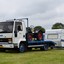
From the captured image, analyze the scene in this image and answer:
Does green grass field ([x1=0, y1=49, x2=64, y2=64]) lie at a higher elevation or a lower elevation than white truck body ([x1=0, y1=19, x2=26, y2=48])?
lower

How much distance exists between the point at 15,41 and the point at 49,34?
6.41 m

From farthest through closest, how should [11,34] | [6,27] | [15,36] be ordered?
[6,27] < [15,36] < [11,34]

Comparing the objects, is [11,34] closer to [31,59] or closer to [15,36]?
[15,36]

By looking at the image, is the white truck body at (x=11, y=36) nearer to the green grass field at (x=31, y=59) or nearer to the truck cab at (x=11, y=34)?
the truck cab at (x=11, y=34)

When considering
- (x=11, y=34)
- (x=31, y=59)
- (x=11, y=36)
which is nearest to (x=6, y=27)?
(x=11, y=34)

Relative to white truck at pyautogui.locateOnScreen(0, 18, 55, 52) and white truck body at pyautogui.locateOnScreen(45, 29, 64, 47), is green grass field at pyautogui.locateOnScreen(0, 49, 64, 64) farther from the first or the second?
white truck body at pyautogui.locateOnScreen(45, 29, 64, 47)

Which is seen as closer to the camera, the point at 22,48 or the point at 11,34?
the point at 11,34

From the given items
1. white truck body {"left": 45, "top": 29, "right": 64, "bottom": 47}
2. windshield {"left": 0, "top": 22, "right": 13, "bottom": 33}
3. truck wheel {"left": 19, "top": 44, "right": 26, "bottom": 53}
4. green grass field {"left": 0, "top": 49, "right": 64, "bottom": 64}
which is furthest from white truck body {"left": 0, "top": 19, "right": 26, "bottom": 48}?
white truck body {"left": 45, "top": 29, "right": 64, "bottom": 47}

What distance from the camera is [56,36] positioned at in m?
24.7

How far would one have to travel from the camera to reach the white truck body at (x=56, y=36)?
2427 centimetres

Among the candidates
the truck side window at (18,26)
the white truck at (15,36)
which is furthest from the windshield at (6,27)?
the truck side window at (18,26)

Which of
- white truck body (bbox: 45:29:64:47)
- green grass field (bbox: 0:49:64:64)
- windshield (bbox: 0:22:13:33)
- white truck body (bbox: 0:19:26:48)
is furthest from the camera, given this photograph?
white truck body (bbox: 45:29:64:47)

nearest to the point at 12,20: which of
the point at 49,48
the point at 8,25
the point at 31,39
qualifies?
the point at 8,25

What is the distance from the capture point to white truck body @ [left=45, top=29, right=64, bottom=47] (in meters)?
24.3
